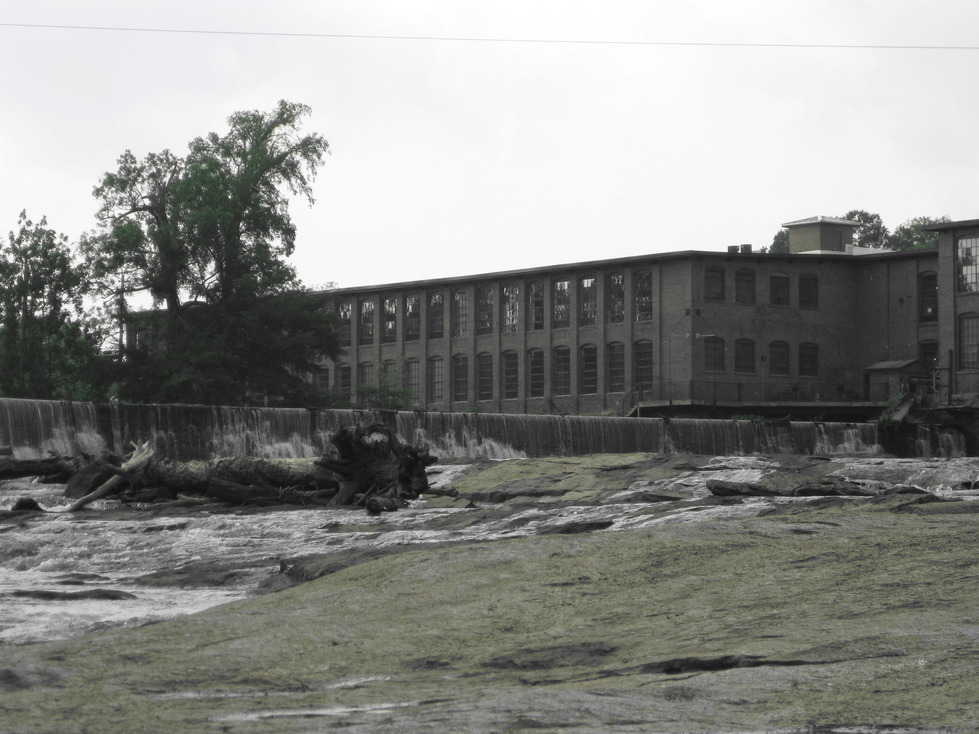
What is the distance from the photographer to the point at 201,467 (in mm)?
22922

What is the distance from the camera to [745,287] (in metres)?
61.6

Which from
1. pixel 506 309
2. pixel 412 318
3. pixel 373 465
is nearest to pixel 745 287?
pixel 506 309

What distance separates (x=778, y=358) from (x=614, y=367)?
23.0 ft

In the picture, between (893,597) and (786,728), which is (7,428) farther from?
(786,728)

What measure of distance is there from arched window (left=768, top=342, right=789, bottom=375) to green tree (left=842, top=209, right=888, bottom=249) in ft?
115

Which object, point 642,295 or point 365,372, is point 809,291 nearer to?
point 642,295

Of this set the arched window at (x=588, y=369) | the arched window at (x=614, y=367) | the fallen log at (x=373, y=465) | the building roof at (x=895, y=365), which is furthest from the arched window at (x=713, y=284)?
the fallen log at (x=373, y=465)

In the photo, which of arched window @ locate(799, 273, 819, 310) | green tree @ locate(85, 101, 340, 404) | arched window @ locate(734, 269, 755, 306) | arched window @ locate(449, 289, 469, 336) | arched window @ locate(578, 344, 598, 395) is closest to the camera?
green tree @ locate(85, 101, 340, 404)

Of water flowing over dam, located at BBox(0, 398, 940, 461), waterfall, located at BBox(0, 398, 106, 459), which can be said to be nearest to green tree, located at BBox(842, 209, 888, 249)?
water flowing over dam, located at BBox(0, 398, 940, 461)

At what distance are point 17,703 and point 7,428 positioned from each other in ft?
86.2

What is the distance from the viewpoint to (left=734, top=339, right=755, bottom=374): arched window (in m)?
60.7

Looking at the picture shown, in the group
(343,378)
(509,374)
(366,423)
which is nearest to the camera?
(366,423)

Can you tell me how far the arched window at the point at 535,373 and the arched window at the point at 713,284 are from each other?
875 cm

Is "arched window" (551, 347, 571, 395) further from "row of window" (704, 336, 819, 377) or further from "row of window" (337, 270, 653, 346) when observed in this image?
"row of window" (704, 336, 819, 377)
